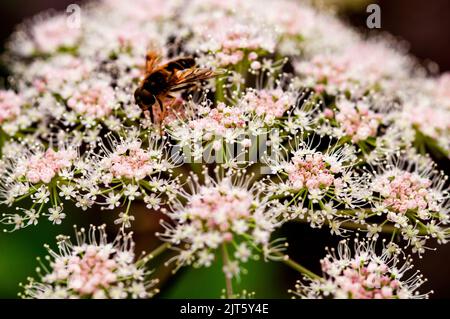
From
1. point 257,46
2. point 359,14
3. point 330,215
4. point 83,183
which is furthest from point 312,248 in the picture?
point 359,14

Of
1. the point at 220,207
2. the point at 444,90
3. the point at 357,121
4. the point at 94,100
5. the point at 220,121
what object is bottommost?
the point at 220,207

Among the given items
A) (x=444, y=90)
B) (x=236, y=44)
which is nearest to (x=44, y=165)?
(x=236, y=44)

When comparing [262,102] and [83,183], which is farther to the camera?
[262,102]

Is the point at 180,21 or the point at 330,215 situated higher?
the point at 180,21

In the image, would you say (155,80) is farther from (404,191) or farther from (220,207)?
(404,191)

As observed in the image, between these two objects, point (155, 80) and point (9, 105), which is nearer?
point (155, 80)
